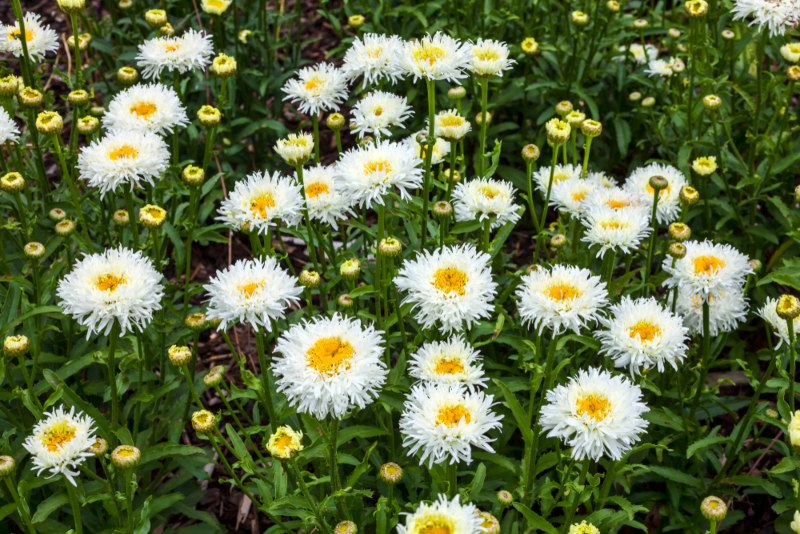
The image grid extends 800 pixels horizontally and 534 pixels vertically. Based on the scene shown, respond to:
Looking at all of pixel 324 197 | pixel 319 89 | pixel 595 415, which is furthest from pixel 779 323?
pixel 319 89

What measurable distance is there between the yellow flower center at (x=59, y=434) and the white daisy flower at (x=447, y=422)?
1.10 metres

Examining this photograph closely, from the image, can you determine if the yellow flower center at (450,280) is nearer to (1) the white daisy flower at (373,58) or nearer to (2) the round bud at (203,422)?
(2) the round bud at (203,422)

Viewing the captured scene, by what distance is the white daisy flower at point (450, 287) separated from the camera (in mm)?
2816

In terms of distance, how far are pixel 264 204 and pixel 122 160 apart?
0.63 metres

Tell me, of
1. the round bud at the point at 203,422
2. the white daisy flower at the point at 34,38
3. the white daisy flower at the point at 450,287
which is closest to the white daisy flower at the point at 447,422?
the white daisy flower at the point at 450,287

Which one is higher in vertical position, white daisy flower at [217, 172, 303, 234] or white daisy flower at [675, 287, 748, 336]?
white daisy flower at [217, 172, 303, 234]

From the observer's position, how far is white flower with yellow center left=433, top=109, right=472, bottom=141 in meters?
3.50

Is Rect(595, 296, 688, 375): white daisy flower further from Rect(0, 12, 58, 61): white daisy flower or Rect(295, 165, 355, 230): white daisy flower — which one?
Rect(0, 12, 58, 61): white daisy flower

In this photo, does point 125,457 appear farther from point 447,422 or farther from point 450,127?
point 450,127

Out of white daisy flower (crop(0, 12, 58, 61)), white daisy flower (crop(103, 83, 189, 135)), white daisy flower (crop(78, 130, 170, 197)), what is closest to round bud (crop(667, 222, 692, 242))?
white daisy flower (crop(78, 130, 170, 197))

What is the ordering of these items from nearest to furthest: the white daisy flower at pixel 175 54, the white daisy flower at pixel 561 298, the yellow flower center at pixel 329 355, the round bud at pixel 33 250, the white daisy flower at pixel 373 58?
the yellow flower center at pixel 329 355, the white daisy flower at pixel 561 298, the round bud at pixel 33 250, the white daisy flower at pixel 373 58, the white daisy flower at pixel 175 54

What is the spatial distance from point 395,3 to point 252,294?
3768 millimetres

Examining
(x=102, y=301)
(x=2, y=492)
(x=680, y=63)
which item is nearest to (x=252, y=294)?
(x=102, y=301)

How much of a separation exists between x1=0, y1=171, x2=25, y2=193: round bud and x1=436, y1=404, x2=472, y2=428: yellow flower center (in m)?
1.98
